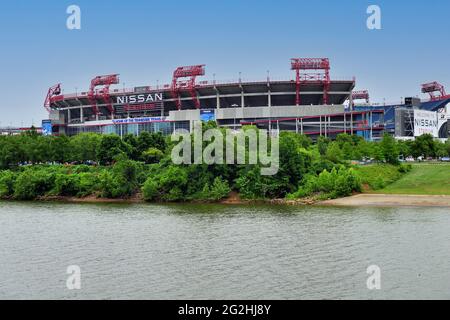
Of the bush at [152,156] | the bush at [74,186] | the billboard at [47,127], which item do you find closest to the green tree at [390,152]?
the bush at [152,156]

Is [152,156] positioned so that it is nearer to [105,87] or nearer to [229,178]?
[229,178]

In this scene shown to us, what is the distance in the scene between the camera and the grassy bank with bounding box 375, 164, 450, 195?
77.8 metres

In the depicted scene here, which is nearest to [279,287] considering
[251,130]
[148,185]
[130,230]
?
[130,230]

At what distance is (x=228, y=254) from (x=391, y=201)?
38.4m

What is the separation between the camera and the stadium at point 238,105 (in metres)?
140

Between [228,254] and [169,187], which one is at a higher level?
[169,187]

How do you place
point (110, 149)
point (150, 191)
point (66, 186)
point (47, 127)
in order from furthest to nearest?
point (47, 127), point (110, 149), point (66, 186), point (150, 191)

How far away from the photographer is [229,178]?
83.2m

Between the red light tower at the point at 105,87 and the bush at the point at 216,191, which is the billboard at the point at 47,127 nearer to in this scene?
the red light tower at the point at 105,87

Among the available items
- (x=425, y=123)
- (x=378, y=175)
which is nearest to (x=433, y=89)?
(x=425, y=123)

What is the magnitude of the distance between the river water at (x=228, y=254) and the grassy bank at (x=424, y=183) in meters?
14.5

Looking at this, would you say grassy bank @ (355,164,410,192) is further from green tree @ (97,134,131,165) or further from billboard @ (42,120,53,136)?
billboard @ (42,120,53,136)

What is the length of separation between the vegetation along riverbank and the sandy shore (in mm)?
2866

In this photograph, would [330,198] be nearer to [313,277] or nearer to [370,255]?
[370,255]
